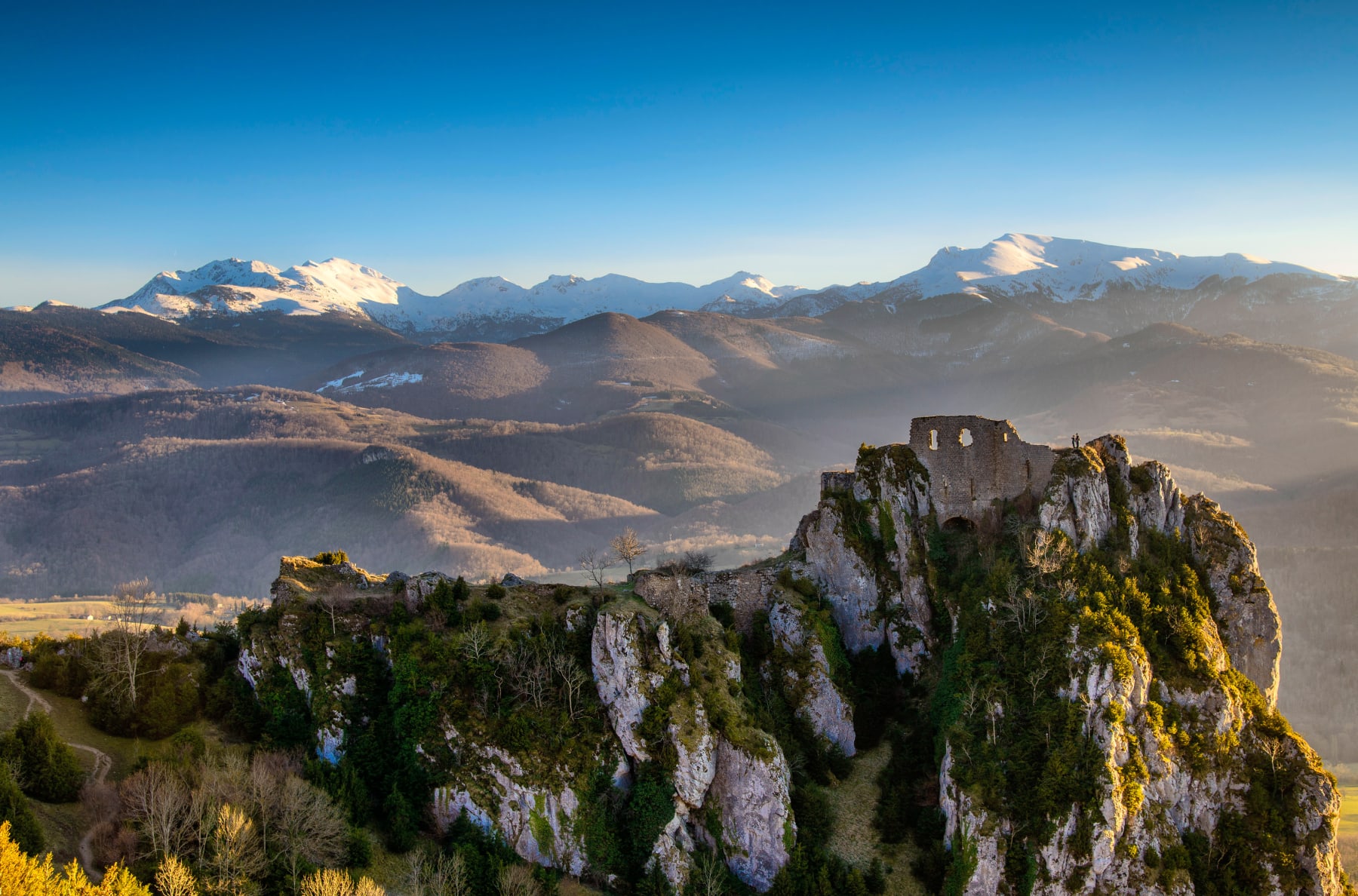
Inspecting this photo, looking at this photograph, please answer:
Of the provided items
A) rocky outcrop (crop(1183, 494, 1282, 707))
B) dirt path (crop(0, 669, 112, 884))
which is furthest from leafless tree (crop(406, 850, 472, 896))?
rocky outcrop (crop(1183, 494, 1282, 707))

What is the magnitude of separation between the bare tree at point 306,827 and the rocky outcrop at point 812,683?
27.7 metres

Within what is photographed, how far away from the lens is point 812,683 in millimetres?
55344

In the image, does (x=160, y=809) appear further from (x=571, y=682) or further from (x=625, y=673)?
(x=625, y=673)

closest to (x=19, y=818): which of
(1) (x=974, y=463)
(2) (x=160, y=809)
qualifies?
(2) (x=160, y=809)

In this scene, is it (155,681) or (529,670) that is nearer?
(529,670)

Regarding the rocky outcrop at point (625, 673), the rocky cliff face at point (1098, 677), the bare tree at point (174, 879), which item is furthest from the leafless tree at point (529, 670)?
the rocky cliff face at point (1098, 677)

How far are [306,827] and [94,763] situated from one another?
14.7 meters

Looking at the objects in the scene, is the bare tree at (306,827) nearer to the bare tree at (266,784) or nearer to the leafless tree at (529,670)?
the bare tree at (266,784)

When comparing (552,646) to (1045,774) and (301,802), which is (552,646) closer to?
(301,802)

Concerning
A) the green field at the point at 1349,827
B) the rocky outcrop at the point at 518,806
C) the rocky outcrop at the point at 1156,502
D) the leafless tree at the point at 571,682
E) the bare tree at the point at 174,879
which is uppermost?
the rocky outcrop at the point at 1156,502

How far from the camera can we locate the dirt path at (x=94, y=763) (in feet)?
133

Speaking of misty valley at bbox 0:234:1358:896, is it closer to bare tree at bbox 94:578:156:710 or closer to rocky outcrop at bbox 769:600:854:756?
rocky outcrop at bbox 769:600:854:756

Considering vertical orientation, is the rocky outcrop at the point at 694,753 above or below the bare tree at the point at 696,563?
below

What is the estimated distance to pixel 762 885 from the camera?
47.7m
